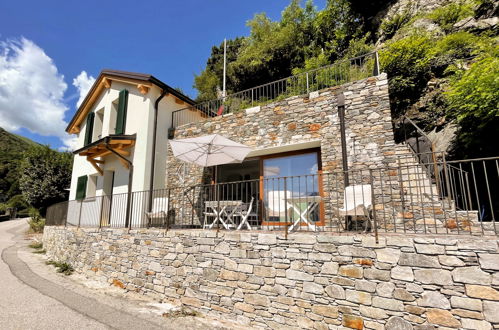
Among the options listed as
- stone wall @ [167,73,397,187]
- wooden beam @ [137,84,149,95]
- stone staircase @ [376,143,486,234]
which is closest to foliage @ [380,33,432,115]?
stone wall @ [167,73,397,187]

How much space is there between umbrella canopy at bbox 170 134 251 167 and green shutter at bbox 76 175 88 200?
22.3 ft

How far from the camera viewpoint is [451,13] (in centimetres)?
1058

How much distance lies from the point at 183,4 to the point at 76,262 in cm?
1031

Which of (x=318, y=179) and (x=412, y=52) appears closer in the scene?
(x=318, y=179)

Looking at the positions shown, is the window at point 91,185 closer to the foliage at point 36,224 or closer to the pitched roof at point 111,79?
the pitched roof at point 111,79

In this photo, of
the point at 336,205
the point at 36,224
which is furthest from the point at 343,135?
the point at 36,224

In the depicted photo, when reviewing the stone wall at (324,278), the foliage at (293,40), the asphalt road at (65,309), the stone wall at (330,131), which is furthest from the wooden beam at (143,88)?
the foliage at (293,40)

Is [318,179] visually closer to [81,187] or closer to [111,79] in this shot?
[111,79]

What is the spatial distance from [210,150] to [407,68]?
850cm

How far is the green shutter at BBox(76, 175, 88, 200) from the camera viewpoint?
35.9ft

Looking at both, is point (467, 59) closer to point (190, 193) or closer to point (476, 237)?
point (476, 237)

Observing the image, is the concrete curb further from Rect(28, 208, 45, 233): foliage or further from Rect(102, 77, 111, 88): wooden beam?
Rect(28, 208, 45, 233): foliage

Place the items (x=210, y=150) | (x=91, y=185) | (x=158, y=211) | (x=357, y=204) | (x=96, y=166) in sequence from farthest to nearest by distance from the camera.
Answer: (x=91, y=185) → (x=96, y=166) → (x=158, y=211) → (x=210, y=150) → (x=357, y=204)

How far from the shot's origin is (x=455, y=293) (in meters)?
2.89
